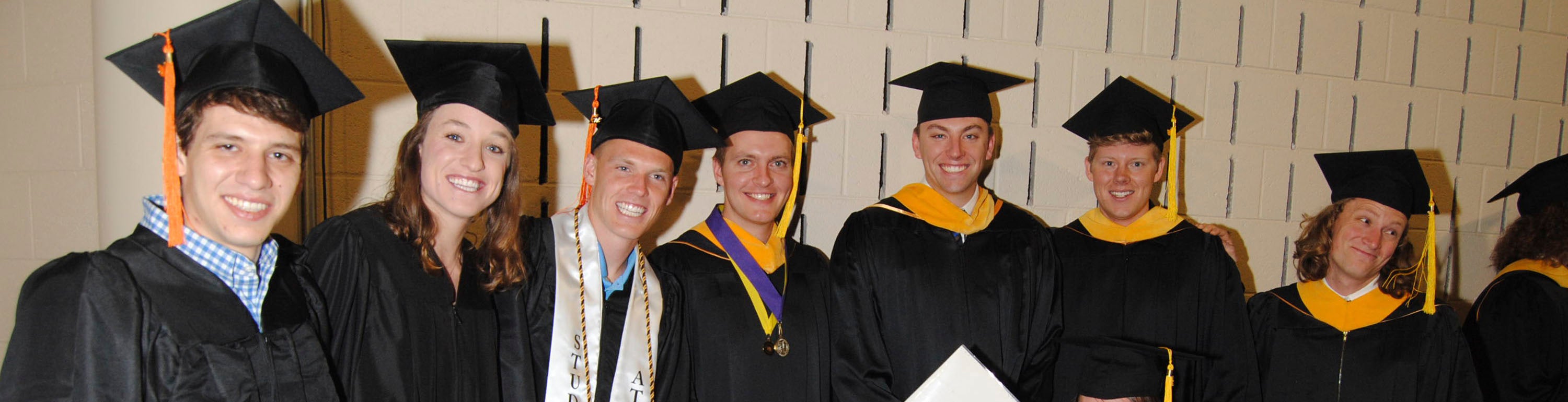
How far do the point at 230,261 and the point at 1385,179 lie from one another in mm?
3407

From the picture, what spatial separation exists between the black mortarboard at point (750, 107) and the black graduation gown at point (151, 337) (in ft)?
4.78

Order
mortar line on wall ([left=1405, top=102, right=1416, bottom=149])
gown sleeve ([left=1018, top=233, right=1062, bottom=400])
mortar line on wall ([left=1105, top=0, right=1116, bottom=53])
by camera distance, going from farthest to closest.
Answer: mortar line on wall ([left=1405, top=102, right=1416, bottom=149]), mortar line on wall ([left=1105, top=0, right=1116, bottom=53]), gown sleeve ([left=1018, top=233, right=1062, bottom=400])

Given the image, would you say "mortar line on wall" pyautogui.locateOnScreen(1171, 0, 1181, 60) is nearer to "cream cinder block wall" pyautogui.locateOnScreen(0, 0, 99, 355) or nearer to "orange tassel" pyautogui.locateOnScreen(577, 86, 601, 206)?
"orange tassel" pyautogui.locateOnScreen(577, 86, 601, 206)

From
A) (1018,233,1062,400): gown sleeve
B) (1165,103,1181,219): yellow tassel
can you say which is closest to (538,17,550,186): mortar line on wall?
(1018,233,1062,400): gown sleeve

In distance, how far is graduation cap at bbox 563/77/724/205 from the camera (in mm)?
2377

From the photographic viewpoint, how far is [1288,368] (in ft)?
9.93

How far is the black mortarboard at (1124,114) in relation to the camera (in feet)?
9.72

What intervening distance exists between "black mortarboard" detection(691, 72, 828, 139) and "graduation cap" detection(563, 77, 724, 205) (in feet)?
0.60

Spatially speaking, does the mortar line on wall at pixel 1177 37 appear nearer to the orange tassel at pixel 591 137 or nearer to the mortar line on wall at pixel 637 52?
the mortar line on wall at pixel 637 52

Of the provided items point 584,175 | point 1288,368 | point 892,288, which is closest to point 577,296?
point 584,175

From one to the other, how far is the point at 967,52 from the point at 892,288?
132 centimetres

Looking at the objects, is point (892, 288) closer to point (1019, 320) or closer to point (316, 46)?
point (1019, 320)

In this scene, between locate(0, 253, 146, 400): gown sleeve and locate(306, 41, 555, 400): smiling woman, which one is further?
locate(306, 41, 555, 400): smiling woman

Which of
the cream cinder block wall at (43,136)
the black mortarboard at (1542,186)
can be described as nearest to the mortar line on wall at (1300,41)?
the black mortarboard at (1542,186)
